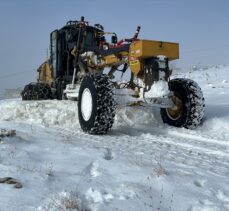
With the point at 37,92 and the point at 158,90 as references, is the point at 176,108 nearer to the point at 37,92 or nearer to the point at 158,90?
the point at 158,90

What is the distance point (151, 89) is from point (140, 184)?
12.5ft

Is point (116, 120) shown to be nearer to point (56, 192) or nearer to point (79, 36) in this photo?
point (79, 36)

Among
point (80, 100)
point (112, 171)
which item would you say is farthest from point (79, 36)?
point (112, 171)

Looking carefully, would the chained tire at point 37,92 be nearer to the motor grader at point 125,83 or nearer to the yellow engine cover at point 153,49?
the motor grader at point 125,83

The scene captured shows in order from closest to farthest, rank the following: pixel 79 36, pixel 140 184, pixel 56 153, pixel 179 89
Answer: pixel 140 184 → pixel 56 153 → pixel 179 89 → pixel 79 36

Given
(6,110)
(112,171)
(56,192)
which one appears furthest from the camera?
(6,110)

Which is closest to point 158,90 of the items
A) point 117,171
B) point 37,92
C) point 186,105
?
point 186,105

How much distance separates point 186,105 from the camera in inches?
322

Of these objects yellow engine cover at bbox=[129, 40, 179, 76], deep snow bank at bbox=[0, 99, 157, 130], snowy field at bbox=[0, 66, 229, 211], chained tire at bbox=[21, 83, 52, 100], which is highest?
yellow engine cover at bbox=[129, 40, 179, 76]

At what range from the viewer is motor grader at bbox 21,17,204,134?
7.23m

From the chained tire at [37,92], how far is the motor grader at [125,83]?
530 mm

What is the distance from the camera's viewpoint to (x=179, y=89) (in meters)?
8.42

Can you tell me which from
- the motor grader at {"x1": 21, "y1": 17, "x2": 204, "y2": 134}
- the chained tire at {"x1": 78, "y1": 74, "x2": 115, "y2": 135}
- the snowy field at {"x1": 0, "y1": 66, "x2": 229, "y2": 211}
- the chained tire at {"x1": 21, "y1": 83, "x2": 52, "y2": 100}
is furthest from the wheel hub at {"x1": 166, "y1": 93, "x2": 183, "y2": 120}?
the chained tire at {"x1": 21, "y1": 83, "x2": 52, "y2": 100}

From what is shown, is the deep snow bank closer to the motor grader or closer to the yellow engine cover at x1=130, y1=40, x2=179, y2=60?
the motor grader
